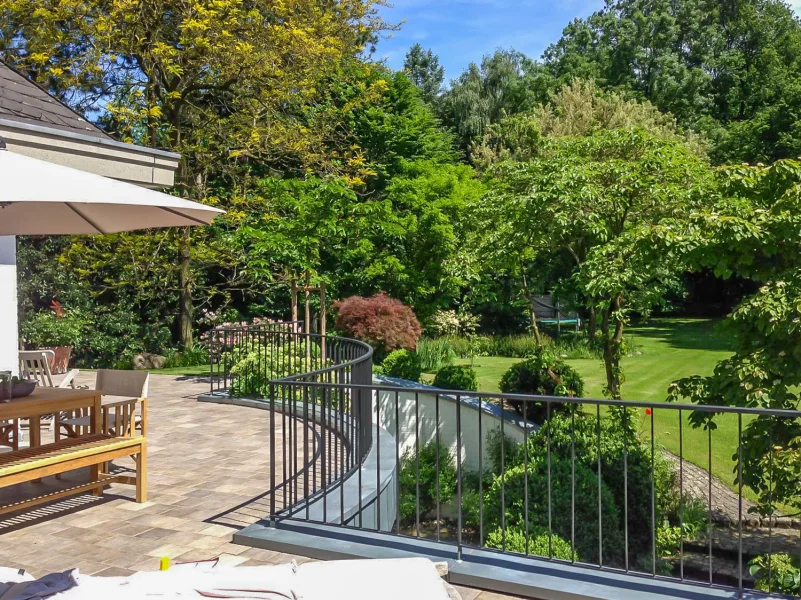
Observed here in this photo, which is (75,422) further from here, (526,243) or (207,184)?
(207,184)

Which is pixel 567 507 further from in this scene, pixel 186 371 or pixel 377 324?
pixel 186 371

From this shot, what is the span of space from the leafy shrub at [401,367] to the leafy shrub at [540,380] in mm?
2209

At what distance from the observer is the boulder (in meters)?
17.7

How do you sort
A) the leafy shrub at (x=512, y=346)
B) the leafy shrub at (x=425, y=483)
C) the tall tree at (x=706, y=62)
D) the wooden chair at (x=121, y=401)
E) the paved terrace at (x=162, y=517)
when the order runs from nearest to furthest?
the paved terrace at (x=162, y=517) < the wooden chair at (x=121, y=401) < the leafy shrub at (x=425, y=483) < the leafy shrub at (x=512, y=346) < the tall tree at (x=706, y=62)

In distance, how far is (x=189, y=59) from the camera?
Answer: 652 inches

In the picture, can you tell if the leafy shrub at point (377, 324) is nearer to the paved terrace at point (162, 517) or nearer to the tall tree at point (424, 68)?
the paved terrace at point (162, 517)

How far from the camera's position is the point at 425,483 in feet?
33.2

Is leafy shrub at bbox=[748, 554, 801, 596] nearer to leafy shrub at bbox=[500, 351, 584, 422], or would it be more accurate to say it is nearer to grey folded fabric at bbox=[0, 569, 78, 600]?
grey folded fabric at bbox=[0, 569, 78, 600]

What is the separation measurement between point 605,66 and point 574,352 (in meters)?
21.7

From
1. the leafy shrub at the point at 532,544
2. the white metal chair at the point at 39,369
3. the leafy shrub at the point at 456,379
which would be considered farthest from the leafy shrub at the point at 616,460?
the white metal chair at the point at 39,369

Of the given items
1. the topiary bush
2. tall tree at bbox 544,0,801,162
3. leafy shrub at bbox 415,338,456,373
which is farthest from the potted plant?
tall tree at bbox 544,0,801,162

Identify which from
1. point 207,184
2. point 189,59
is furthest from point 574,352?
point 189,59

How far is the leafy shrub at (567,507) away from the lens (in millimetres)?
7258

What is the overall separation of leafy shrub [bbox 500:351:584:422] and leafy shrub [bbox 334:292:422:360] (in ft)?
12.3
